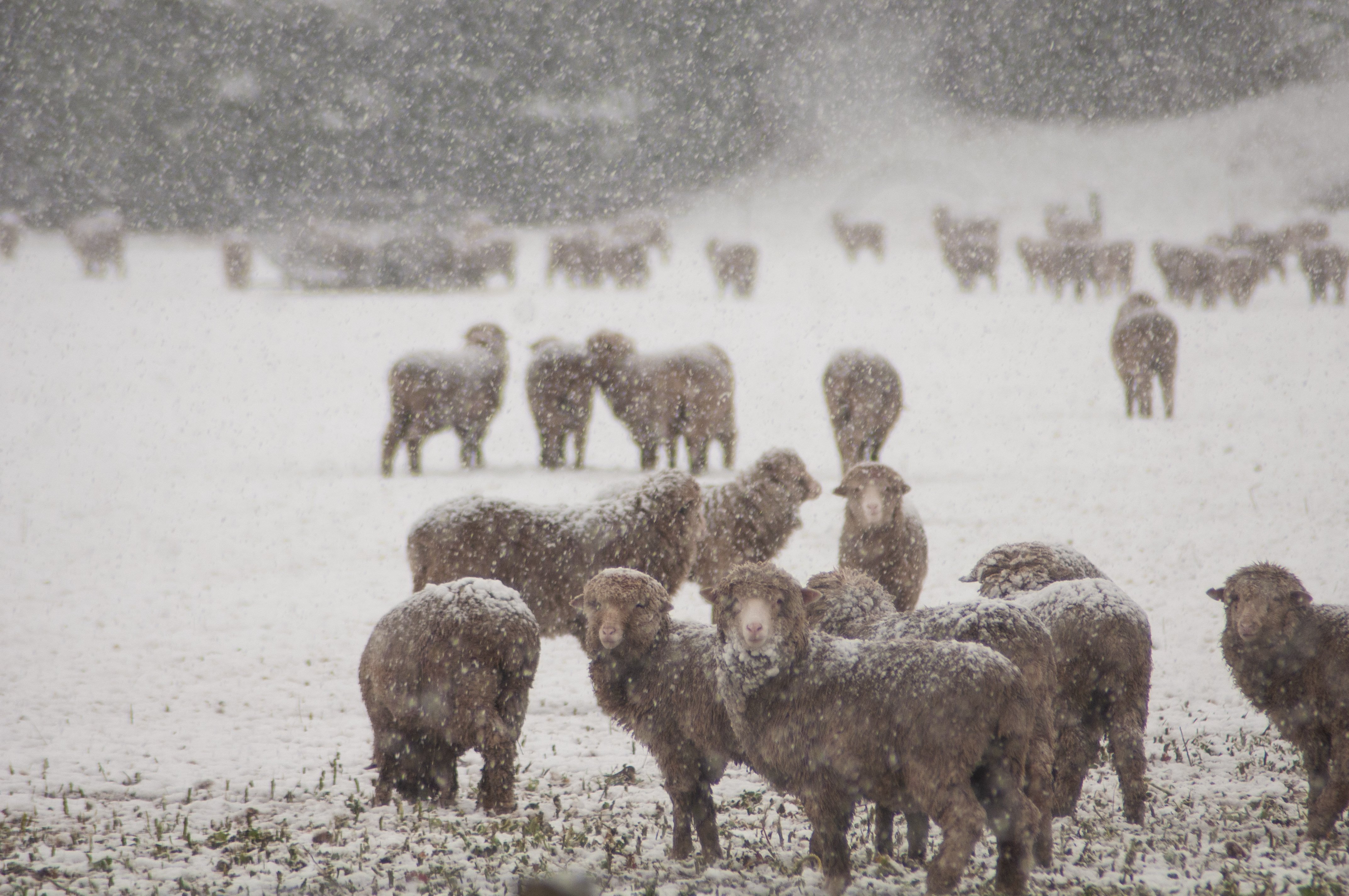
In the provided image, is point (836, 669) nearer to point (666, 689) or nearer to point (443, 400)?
point (666, 689)

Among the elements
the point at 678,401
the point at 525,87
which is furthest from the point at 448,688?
the point at 525,87

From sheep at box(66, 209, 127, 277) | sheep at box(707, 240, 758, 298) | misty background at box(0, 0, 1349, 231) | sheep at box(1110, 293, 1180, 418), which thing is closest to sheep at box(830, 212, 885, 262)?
sheep at box(707, 240, 758, 298)

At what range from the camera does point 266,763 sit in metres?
5.07

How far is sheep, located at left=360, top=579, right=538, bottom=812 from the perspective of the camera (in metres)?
4.26

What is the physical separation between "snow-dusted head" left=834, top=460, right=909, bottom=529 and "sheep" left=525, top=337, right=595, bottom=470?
564cm

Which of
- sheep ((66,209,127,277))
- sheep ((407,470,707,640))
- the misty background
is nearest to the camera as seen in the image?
sheep ((407,470,707,640))

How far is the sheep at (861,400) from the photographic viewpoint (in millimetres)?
10555

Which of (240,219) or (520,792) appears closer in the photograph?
(520,792)

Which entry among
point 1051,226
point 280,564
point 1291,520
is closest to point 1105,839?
point 1291,520

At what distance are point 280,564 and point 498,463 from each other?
3.61m

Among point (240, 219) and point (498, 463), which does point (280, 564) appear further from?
point (240, 219)

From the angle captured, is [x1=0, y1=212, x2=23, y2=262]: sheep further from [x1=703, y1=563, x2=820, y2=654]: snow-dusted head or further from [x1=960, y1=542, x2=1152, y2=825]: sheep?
[x1=960, y1=542, x2=1152, y2=825]: sheep

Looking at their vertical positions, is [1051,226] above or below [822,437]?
above

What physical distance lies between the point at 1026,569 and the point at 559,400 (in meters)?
7.26
